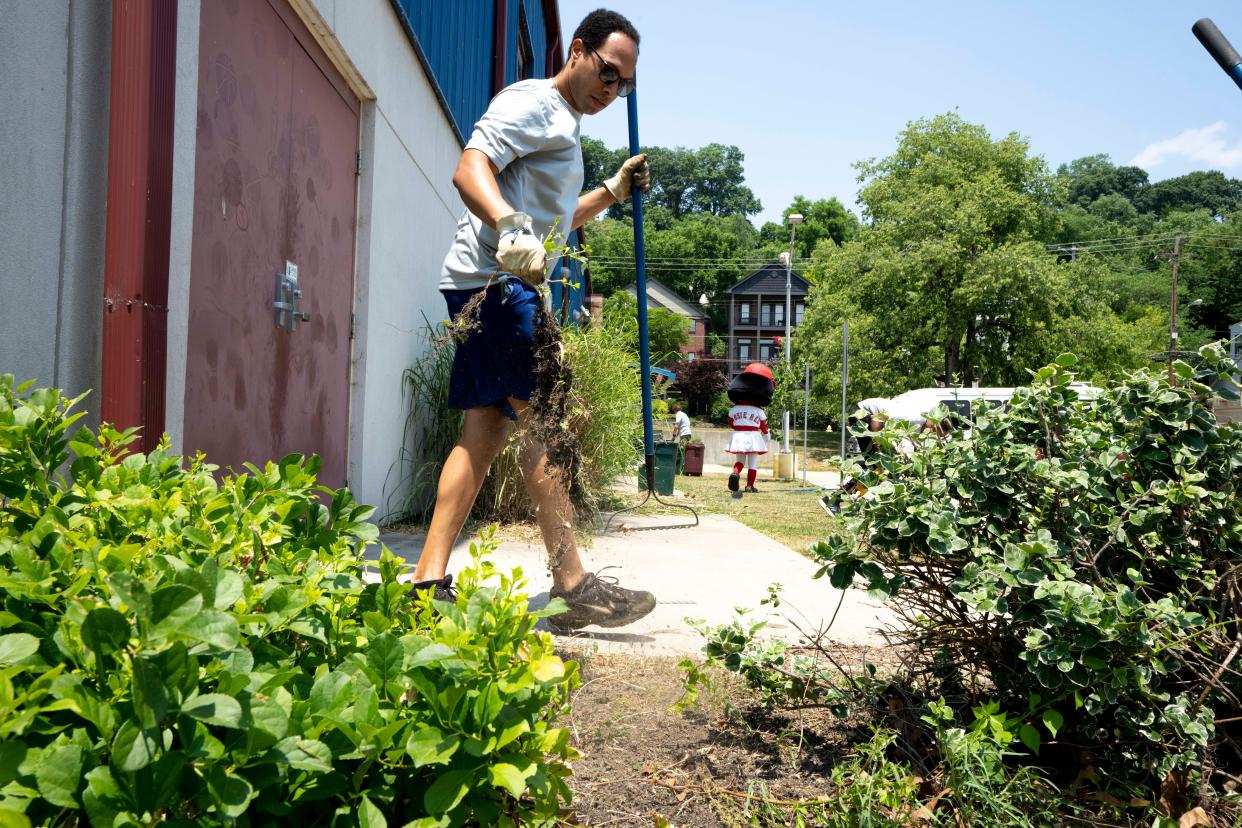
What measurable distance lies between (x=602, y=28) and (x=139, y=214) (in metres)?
1.65

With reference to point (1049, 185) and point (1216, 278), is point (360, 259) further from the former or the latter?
point (1216, 278)

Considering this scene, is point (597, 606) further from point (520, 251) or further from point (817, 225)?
point (817, 225)

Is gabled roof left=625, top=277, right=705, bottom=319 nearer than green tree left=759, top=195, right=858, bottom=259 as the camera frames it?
Yes

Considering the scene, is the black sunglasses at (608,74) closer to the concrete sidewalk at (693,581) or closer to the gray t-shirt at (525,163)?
the gray t-shirt at (525,163)

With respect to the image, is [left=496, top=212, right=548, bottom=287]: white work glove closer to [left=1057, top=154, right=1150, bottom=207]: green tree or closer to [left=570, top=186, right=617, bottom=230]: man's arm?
[left=570, top=186, right=617, bottom=230]: man's arm

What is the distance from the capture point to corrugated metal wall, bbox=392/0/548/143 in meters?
5.62

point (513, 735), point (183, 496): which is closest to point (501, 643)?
point (513, 735)

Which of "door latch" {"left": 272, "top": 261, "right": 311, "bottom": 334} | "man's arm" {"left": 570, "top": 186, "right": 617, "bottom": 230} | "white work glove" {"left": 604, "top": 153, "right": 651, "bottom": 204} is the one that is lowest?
"door latch" {"left": 272, "top": 261, "right": 311, "bottom": 334}

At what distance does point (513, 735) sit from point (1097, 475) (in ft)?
4.36

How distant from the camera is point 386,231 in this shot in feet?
15.8

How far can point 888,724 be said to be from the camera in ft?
5.86

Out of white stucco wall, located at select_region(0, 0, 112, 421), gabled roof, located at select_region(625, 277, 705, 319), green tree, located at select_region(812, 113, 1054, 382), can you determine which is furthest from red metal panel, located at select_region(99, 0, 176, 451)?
gabled roof, located at select_region(625, 277, 705, 319)

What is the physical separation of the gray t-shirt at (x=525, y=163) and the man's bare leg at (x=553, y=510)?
1.66ft

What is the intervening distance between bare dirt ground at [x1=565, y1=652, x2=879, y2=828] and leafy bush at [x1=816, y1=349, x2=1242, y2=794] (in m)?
0.31
